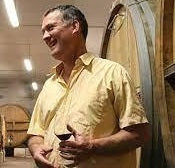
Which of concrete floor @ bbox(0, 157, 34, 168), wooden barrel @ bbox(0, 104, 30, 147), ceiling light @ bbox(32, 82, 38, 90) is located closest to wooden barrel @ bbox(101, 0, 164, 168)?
concrete floor @ bbox(0, 157, 34, 168)

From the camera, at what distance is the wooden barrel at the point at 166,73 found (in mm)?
1532

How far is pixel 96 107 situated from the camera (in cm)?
166

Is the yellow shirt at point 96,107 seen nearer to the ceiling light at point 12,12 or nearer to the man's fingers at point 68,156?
the man's fingers at point 68,156

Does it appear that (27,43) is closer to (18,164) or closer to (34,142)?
(18,164)

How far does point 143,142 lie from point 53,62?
1248cm

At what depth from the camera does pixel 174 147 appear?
1521 millimetres

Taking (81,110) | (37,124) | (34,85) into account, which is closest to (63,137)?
(81,110)

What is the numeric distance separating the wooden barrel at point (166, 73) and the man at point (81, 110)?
0.10m

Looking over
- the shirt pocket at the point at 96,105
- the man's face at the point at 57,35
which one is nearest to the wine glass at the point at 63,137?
the shirt pocket at the point at 96,105

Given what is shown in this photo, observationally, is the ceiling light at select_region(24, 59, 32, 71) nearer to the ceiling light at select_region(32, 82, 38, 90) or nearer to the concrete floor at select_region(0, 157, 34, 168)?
the ceiling light at select_region(32, 82, 38, 90)

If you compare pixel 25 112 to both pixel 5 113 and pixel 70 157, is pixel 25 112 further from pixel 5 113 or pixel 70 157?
pixel 70 157

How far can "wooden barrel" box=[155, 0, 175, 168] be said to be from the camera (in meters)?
1.53

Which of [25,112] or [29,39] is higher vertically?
[29,39]

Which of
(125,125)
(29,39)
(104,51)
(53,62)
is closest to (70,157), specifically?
(125,125)
